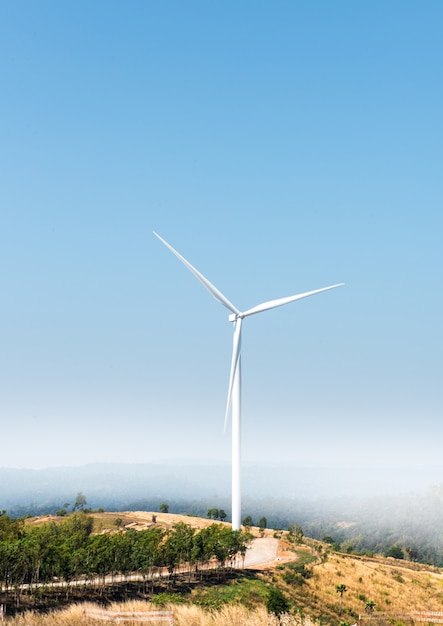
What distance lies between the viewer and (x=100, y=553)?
4781 cm

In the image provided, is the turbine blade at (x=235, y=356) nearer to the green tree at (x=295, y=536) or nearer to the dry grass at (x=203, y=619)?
the green tree at (x=295, y=536)

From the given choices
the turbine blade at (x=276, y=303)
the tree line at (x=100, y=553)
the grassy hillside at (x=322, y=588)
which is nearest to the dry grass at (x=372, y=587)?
the grassy hillside at (x=322, y=588)

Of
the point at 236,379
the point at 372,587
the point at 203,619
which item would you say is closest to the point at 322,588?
the point at 372,587

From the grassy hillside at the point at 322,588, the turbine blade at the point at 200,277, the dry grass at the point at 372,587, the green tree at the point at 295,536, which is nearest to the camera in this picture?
the grassy hillside at the point at 322,588

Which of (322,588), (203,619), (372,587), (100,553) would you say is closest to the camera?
(203,619)

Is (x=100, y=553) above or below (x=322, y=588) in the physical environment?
above

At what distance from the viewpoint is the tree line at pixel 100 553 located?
145 ft

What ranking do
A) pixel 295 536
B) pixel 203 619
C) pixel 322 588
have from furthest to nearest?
pixel 295 536, pixel 322 588, pixel 203 619

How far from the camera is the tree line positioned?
44328 mm

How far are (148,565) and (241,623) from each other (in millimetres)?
41589

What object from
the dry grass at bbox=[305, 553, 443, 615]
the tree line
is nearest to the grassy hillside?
the dry grass at bbox=[305, 553, 443, 615]

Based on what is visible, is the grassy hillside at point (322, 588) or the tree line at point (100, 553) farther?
the grassy hillside at point (322, 588)

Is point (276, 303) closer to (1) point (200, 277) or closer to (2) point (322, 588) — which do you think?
(1) point (200, 277)

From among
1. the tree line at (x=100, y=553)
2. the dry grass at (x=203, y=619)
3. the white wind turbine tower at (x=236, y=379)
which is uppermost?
the white wind turbine tower at (x=236, y=379)
